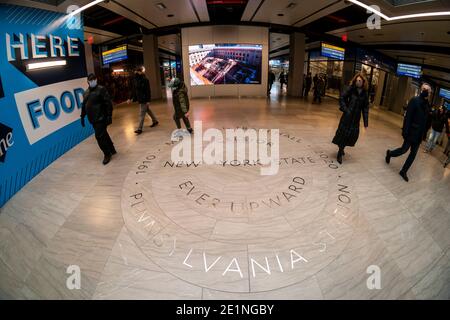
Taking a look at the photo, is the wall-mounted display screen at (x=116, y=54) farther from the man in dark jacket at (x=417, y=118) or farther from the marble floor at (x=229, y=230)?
the man in dark jacket at (x=417, y=118)

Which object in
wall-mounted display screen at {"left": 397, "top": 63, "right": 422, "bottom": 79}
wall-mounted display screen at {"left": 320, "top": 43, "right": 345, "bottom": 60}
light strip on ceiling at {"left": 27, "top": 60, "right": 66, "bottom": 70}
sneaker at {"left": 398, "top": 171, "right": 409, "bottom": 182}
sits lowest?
sneaker at {"left": 398, "top": 171, "right": 409, "bottom": 182}

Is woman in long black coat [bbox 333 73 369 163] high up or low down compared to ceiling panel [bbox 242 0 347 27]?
down

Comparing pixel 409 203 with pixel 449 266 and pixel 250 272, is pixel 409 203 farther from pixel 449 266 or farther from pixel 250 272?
pixel 250 272

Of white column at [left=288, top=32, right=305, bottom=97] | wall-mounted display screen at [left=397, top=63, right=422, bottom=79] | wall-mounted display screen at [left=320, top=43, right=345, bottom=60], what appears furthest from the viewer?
wall-mounted display screen at [left=397, top=63, right=422, bottom=79]

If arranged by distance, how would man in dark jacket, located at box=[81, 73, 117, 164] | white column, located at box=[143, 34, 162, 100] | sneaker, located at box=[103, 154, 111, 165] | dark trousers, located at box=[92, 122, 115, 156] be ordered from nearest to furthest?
man in dark jacket, located at box=[81, 73, 117, 164] < dark trousers, located at box=[92, 122, 115, 156] < sneaker, located at box=[103, 154, 111, 165] < white column, located at box=[143, 34, 162, 100]

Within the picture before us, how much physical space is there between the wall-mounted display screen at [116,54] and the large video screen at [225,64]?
14.3 feet

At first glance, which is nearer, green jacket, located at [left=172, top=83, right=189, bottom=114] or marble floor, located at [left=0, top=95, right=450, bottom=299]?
marble floor, located at [left=0, top=95, right=450, bottom=299]

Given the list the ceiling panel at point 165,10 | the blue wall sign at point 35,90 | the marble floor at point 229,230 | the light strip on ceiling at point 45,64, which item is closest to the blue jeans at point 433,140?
the marble floor at point 229,230

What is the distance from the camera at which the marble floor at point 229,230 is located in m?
2.25

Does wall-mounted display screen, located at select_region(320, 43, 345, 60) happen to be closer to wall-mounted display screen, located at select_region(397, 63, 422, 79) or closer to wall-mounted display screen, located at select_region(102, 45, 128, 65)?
wall-mounted display screen, located at select_region(397, 63, 422, 79)

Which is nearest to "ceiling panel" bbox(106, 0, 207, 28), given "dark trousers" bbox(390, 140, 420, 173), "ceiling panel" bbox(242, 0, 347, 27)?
"ceiling panel" bbox(242, 0, 347, 27)

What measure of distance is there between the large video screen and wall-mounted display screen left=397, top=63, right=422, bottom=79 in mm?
8462

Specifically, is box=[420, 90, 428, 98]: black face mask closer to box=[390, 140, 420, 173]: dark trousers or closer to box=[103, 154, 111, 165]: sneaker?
box=[390, 140, 420, 173]: dark trousers

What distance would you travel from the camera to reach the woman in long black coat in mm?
4359
